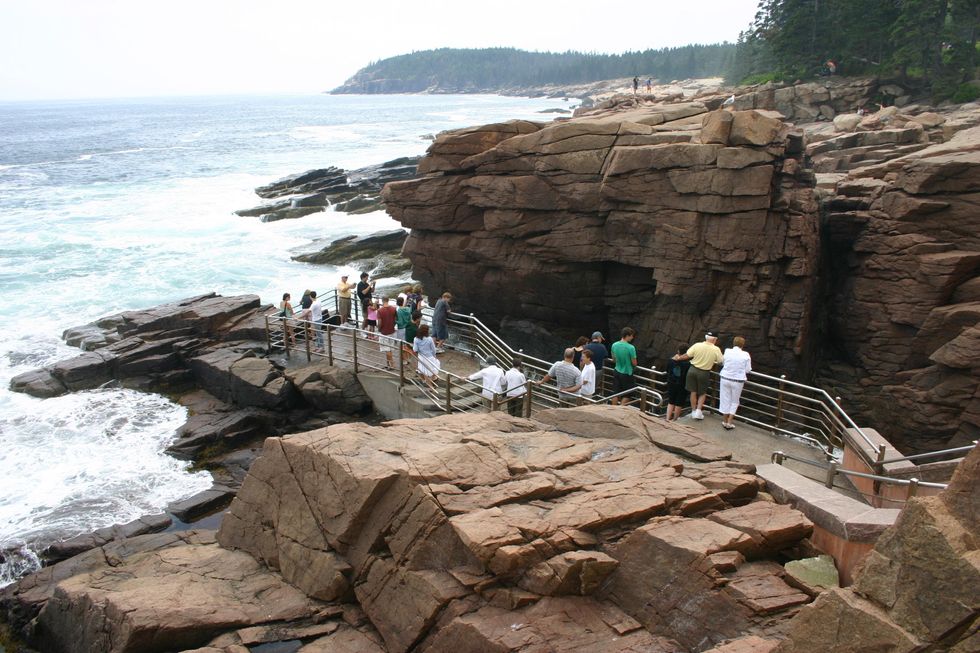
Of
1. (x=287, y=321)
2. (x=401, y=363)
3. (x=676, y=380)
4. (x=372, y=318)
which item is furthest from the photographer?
(x=287, y=321)

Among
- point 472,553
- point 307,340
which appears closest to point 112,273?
point 307,340

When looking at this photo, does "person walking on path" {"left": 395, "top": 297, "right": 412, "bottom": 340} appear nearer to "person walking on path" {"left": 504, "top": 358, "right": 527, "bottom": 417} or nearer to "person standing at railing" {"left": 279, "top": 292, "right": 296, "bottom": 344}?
"person standing at railing" {"left": 279, "top": 292, "right": 296, "bottom": 344}

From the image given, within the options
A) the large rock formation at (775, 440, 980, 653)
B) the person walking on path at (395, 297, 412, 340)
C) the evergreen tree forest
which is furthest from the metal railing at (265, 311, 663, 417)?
the evergreen tree forest

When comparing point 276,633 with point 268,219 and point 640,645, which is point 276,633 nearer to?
point 640,645

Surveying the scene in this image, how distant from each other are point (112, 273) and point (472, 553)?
31606 mm

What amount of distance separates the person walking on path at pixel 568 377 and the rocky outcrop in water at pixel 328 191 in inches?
1211

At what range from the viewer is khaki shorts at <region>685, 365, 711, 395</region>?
13.1m

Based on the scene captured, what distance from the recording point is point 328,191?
4722 centimetres

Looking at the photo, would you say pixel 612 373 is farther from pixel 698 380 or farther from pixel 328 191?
pixel 328 191

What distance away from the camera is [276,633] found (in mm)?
8344

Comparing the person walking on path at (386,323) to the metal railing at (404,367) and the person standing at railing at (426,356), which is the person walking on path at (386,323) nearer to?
the metal railing at (404,367)

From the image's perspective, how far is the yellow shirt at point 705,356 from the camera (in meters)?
13.1

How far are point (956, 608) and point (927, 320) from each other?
47.6ft

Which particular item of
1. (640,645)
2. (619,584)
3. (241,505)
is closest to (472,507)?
(619,584)
